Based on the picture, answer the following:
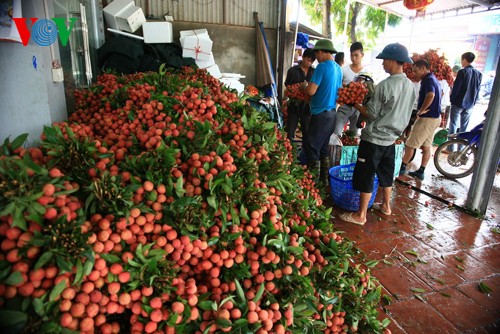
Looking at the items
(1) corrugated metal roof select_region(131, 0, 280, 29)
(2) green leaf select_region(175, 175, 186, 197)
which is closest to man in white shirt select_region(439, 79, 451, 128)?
(1) corrugated metal roof select_region(131, 0, 280, 29)

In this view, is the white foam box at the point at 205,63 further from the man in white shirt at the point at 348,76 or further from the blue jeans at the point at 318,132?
the blue jeans at the point at 318,132

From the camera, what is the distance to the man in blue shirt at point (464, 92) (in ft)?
20.8

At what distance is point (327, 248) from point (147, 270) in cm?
106

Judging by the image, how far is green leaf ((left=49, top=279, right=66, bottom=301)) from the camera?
3.54 ft

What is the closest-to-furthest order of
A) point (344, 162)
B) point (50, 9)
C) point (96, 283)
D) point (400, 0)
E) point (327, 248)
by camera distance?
1. point (96, 283)
2. point (327, 248)
3. point (50, 9)
4. point (344, 162)
5. point (400, 0)

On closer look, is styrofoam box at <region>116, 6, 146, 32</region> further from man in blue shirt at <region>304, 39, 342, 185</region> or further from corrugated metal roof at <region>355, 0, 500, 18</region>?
corrugated metal roof at <region>355, 0, 500, 18</region>

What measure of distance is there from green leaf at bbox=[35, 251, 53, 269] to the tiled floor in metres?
2.09

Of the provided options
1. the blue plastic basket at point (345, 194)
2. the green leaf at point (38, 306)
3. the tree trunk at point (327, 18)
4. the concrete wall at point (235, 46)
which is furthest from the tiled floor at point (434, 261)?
the tree trunk at point (327, 18)

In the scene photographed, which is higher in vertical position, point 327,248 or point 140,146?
point 140,146

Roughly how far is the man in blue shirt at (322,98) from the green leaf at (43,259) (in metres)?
3.41

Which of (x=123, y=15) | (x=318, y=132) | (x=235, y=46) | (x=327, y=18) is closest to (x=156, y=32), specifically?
(x=123, y=15)

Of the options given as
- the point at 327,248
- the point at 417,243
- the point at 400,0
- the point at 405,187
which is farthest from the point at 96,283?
the point at 400,0

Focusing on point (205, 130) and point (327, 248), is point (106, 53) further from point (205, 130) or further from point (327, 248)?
point (327, 248)

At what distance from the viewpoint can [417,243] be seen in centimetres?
332
